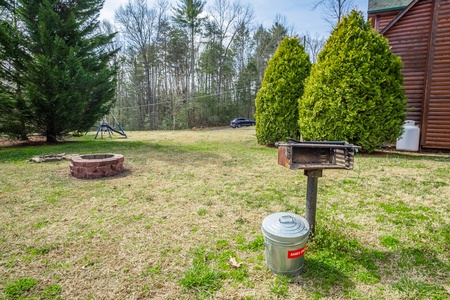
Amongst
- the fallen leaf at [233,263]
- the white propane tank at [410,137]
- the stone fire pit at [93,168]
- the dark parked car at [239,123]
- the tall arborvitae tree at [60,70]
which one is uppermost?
the tall arborvitae tree at [60,70]

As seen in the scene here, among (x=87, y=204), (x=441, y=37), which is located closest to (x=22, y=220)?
(x=87, y=204)

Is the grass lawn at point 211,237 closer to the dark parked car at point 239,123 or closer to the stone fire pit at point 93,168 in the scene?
the stone fire pit at point 93,168

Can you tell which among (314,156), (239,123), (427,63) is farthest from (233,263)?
(239,123)

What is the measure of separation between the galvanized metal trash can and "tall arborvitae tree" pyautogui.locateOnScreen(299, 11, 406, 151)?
16.8 ft

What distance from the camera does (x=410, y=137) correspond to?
273 inches

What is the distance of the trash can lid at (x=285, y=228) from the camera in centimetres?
167

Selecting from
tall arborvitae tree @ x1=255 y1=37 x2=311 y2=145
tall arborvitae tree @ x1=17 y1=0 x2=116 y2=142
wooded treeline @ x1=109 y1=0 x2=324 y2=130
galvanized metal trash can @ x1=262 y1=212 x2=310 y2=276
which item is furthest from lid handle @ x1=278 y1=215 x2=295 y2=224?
wooded treeline @ x1=109 y1=0 x2=324 y2=130

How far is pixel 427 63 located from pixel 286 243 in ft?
27.1

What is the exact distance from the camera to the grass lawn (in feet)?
5.45

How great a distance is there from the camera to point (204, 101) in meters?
23.9

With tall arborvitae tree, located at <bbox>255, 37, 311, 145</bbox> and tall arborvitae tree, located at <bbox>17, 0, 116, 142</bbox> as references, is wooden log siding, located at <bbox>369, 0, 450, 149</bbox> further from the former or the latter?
tall arborvitae tree, located at <bbox>17, 0, 116, 142</bbox>

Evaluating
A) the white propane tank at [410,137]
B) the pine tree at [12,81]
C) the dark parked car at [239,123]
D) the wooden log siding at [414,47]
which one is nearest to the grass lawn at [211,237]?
the white propane tank at [410,137]

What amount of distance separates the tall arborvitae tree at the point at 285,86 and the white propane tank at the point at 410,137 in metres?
3.14

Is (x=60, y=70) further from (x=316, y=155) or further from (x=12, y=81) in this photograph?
(x=316, y=155)
